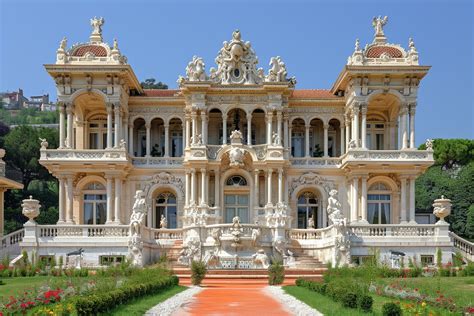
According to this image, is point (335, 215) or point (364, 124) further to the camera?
point (364, 124)

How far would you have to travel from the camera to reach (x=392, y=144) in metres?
52.2

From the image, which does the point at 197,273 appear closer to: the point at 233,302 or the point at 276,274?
the point at 276,274

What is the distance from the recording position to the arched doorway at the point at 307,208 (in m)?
51.2

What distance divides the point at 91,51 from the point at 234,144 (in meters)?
10.9

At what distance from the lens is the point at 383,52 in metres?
50.0

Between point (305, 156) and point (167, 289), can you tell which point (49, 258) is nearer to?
point (167, 289)

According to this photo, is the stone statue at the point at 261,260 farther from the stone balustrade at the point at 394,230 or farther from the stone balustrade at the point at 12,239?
the stone balustrade at the point at 12,239

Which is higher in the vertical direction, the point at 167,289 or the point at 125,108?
the point at 125,108

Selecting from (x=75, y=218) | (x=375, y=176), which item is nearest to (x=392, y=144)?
(x=375, y=176)

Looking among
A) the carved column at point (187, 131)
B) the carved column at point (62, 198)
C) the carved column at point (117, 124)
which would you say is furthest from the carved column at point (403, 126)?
the carved column at point (62, 198)

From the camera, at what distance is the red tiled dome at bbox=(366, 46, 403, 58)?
50.0 metres

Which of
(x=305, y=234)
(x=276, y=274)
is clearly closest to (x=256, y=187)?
(x=305, y=234)

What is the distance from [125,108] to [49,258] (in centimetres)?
1269

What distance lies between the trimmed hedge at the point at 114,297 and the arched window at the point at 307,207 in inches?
918
